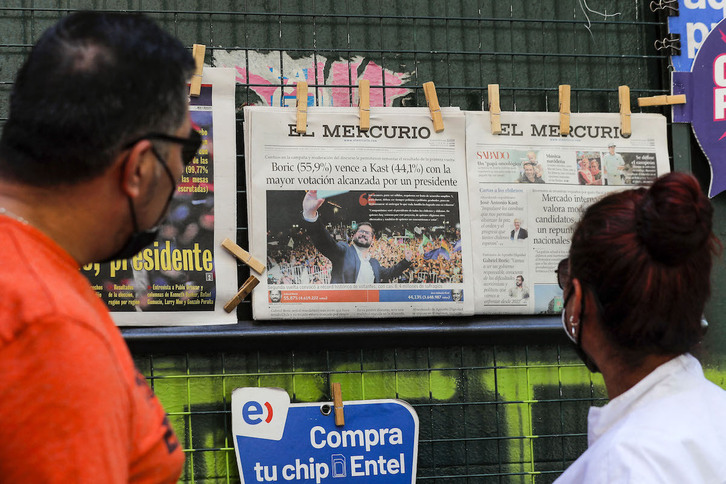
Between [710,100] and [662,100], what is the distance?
159 mm

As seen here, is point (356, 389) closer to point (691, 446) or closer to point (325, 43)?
point (325, 43)

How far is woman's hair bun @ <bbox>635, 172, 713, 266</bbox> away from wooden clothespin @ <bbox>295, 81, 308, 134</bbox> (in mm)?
1197

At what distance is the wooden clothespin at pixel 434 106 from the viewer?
A: 226cm

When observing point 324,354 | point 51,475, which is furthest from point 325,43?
point 51,475

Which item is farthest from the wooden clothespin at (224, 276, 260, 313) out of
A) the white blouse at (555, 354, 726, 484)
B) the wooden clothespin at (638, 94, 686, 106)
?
the wooden clothespin at (638, 94, 686, 106)

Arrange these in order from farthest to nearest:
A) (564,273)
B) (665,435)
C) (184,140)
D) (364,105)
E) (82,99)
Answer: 1. (364,105)
2. (564,273)
3. (665,435)
4. (184,140)
5. (82,99)

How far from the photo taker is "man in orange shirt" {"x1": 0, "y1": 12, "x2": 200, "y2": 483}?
0.75 metres

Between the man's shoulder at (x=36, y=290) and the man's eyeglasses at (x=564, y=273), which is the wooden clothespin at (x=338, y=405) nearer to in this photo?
the man's eyeglasses at (x=564, y=273)

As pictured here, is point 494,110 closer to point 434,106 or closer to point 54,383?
→ point 434,106

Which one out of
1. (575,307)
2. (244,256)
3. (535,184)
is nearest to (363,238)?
(244,256)

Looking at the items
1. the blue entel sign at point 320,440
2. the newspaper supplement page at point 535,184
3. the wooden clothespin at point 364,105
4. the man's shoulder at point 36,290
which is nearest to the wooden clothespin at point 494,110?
the newspaper supplement page at point 535,184

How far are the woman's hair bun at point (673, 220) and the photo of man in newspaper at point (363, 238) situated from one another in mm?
1035

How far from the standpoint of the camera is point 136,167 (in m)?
0.94

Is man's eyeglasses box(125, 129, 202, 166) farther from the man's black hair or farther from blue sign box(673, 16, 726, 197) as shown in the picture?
blue sign box(673, 16, 726, 197)
